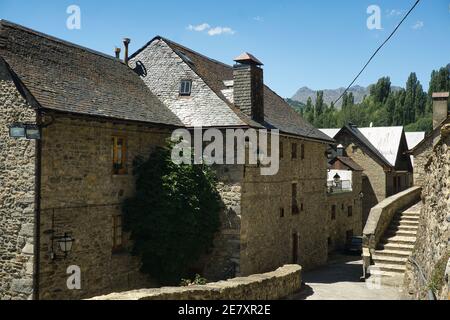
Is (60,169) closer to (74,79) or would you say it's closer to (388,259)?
(74,79)

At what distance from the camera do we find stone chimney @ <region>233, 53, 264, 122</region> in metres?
18.8

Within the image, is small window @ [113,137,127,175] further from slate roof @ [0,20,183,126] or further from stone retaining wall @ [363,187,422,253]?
stone retaining wall @ [363,187,422,253]

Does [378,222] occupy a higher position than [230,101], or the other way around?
[230,101]

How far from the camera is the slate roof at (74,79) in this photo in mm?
13430

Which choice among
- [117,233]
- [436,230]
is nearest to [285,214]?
[117,233]

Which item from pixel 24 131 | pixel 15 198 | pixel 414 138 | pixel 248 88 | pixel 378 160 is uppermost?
pixel 414 138

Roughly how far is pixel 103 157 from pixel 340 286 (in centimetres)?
1020

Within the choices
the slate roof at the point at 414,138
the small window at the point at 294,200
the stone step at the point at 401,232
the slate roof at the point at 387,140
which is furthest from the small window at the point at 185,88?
the slate roof at the point at 414,138

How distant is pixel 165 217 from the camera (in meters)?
15.4

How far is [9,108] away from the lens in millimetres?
13141

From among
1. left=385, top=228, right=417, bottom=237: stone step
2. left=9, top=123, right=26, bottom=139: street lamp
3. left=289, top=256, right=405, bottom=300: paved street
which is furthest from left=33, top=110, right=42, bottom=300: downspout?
left=385, top=228, right=417, bottom=237: stone step

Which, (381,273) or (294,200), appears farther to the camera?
(294,200)

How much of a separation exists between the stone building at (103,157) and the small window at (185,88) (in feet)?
0.27

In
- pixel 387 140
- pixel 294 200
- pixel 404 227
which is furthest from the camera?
pixel 387 140
